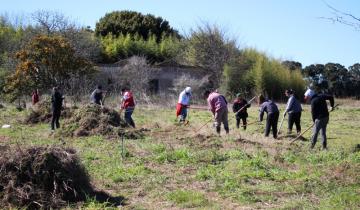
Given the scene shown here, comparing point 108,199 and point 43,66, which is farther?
point 43,66

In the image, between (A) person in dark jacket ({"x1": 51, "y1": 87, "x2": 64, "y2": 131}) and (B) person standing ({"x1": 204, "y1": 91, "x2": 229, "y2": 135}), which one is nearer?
(B) person standing ({"x1": 204, "y1": 91, "x2": 229, "y2": 135})

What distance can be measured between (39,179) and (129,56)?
136ft

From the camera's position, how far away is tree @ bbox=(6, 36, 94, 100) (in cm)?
3184

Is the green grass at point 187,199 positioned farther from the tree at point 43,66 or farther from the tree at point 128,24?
the tree at point 128,24

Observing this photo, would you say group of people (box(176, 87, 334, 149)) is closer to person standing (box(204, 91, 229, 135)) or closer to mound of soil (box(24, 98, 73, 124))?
person standing (box(204, 91, 229, 135))

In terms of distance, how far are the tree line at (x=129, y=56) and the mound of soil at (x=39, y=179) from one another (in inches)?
981

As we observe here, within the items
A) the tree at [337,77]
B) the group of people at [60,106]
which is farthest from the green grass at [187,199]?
the tree at [337,77]

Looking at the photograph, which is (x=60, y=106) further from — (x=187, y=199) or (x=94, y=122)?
(x=187, y=199)

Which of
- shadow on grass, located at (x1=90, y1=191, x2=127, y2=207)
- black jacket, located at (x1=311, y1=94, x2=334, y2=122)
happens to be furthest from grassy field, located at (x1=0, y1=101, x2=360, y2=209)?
black jacket, located at (x1=311, y1=94, x2=334, y2=122)

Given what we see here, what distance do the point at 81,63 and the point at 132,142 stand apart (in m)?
20.2

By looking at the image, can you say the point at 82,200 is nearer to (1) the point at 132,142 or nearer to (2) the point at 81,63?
(1) the point at 132,142

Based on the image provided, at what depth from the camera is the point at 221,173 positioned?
9.56 meters

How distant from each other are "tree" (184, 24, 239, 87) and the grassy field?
30.8 m

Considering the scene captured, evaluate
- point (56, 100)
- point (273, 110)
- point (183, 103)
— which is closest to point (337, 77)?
point (183, 103)
